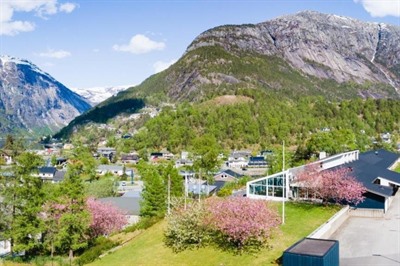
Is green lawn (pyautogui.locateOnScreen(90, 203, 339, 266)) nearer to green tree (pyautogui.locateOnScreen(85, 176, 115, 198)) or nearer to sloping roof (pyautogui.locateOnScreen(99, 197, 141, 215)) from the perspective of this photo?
sloping roof (pyautogui.locateOnScreen(99, 197, 141, 215))

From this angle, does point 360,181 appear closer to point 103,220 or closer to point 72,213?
point 103,220

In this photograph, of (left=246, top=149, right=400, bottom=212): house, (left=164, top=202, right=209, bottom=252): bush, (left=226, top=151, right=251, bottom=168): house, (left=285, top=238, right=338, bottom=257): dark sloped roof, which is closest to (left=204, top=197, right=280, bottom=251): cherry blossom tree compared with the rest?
(left=164, top=202, right=209, bottom=252): bush

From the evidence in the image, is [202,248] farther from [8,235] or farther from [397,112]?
[397,112]

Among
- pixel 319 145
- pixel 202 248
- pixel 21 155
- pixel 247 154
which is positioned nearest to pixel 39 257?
pixel 21 155

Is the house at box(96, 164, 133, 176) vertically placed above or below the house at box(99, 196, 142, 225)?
above

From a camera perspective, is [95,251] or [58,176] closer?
[95,251]

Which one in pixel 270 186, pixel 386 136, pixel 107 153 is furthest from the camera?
pixel 107 153

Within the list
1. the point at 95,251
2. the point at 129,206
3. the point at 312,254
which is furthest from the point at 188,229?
the point at 129,206

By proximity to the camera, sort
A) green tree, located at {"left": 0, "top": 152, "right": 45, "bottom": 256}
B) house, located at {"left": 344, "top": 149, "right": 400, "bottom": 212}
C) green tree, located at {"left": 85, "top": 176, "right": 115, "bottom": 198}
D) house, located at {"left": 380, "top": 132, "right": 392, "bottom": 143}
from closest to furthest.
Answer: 1. green tree, located at {"left": 0, "top": 152, "right": 45, "bottom": 256}
2. house, located at {"left": 344, "top": 149, "right": 400, "bottom": 212}
3. green tree, located at {"left": 85, "top": 176, "right": 115, "bottom": 198}
4. house, located at {"left": 380, "top": 132, "right": 392, "bottom": 143}
